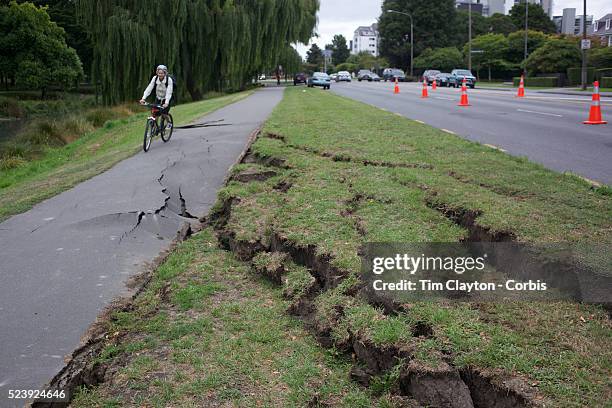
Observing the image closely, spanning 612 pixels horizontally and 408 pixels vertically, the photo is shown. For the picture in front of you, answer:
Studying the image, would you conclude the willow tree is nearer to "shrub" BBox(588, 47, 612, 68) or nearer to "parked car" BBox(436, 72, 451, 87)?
"parked car" BBox(436, 72, 451, 87)

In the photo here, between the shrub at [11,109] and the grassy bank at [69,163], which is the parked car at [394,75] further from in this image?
the grassy bank at [69,163]

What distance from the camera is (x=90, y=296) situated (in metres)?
4.86

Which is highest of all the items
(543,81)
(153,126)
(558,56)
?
(558,56)

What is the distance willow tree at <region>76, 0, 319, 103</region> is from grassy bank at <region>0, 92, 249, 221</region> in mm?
2294

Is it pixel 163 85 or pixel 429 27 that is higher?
pixel 429 27

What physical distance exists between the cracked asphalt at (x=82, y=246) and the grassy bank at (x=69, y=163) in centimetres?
44

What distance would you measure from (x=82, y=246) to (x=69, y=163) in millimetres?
10762

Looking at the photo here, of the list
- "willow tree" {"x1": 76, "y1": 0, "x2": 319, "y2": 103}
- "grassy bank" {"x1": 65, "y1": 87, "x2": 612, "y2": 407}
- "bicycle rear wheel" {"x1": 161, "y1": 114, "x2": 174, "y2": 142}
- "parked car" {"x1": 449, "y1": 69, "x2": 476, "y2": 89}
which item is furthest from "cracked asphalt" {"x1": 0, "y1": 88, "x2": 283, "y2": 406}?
"parked car" {"x1": 449, "y1": 69, "x2": 476, "y2": 89}

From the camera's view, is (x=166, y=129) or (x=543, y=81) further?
(x=543, y=81)

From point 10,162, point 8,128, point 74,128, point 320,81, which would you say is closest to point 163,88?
point 10,162

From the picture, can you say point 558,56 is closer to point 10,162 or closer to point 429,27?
point 10,162

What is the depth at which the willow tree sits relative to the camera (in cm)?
2764

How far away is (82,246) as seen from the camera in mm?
6176

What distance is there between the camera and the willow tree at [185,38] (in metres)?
27.6
